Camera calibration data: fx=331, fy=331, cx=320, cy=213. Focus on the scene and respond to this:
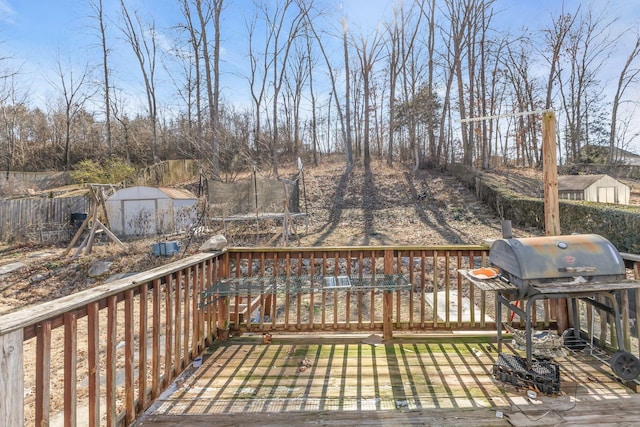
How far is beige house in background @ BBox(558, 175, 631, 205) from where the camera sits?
12258 millimetres

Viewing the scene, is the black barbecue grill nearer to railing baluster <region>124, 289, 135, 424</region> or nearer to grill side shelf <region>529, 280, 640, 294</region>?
grill side shelf <region>529, 280, 640, 294</region>

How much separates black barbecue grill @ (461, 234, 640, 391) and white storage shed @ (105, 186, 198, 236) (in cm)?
1049

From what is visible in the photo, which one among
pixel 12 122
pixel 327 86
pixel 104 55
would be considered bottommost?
pixel 12 122

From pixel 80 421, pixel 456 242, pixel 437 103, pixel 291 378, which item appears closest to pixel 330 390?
pixel 291 378

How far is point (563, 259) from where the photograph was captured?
7.61 ft

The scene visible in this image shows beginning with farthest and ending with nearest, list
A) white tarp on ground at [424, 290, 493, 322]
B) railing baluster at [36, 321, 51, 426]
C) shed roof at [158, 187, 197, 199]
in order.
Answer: shed roof at [158, 187, 197, 199]
white tarp on ground at [424, 290, 493, 322]
railing baluster at [36, 321, 51, 426]

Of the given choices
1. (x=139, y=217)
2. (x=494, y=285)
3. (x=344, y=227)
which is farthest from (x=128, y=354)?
(x=139, y=217)

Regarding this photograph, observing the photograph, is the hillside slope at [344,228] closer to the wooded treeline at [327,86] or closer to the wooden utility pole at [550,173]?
the wooden utility pole at [550,173]

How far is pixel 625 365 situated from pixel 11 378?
3507mm

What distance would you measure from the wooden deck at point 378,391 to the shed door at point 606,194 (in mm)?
12807

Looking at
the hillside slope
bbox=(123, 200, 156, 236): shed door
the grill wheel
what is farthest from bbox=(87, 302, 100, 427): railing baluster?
bbox=(123, 200, 156, 236): shed door

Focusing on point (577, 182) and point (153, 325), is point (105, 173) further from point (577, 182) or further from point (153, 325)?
point (577, 182)

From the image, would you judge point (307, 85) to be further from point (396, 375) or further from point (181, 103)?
point (396, 375)

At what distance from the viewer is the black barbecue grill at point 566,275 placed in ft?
7.36
